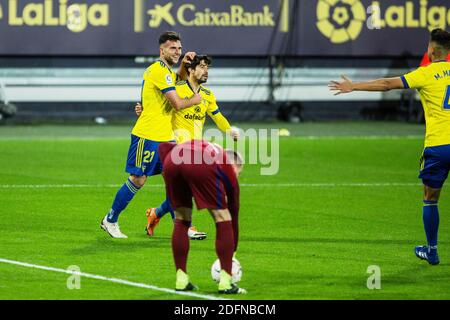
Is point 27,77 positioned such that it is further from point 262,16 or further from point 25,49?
point 262,16

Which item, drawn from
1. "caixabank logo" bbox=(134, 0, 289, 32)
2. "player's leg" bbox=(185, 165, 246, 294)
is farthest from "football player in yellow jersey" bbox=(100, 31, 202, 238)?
"caixabank logo" bbox=(134, 0, 289, 32)

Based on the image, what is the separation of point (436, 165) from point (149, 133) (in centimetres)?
361

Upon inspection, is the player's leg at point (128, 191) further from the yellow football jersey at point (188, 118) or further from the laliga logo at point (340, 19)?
the laliga logo at point (340, 19)

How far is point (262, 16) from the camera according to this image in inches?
1216

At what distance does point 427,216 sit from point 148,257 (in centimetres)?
298

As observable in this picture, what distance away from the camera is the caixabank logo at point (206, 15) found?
30156mm

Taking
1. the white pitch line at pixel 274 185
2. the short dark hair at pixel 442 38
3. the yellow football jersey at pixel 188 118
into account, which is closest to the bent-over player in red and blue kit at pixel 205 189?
the short dark hair at pixel 442 38

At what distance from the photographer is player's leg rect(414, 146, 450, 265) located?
10781mm

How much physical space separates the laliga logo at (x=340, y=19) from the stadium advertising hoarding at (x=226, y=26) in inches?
1.2

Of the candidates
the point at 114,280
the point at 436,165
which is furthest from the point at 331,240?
the point at 114,280

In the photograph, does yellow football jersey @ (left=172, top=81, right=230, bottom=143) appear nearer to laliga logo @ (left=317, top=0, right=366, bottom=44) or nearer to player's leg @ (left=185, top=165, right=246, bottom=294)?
player's leg @ (left=185, top=165, right=246, bottom=294)

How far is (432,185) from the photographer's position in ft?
35.7

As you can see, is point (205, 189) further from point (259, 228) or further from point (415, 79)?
point (259, 228)

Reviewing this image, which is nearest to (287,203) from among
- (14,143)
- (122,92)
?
(14,143)
